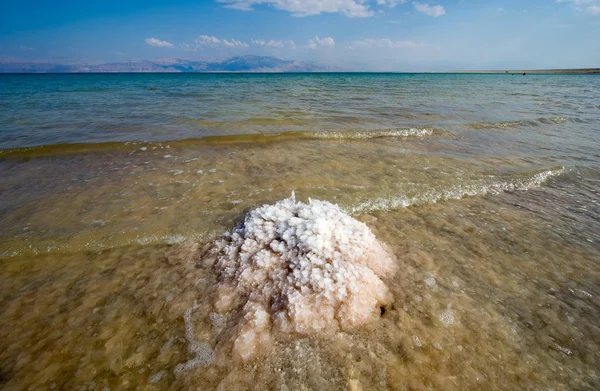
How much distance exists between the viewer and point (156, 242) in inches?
143

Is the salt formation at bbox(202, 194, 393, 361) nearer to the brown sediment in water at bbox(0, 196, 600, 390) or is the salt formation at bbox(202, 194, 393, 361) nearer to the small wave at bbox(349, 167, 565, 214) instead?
the brown sediment in water at bbox(0, 196, 600, 390)

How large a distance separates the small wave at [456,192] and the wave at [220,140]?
4.31 m

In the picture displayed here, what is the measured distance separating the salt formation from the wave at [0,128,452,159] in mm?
5858

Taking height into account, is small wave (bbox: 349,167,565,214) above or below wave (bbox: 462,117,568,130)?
below

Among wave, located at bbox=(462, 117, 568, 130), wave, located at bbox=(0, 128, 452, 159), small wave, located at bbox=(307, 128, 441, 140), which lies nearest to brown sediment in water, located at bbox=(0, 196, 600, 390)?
wave, located at bbox=(0, 128, 452, 159)

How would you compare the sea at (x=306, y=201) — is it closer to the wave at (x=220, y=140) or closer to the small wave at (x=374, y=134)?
the wave at (x=220, y=140)

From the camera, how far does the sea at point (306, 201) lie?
2.04 meters

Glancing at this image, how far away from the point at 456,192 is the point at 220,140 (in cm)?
669

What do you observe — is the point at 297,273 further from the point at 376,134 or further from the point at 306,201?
the point at 376,134

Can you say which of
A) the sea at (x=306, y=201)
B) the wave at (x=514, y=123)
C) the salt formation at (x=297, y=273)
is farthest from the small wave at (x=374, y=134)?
the salt formation at (x=297, y=273)

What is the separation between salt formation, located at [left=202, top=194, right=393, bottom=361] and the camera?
232 cm

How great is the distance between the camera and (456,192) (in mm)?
4961

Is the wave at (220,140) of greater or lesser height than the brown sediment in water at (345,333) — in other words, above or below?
above

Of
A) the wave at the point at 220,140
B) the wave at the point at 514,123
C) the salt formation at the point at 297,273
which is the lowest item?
the salt formation at the point at 297,273
